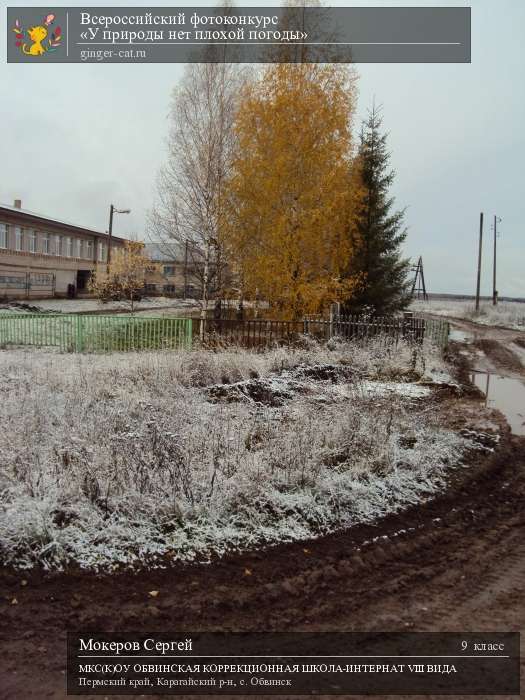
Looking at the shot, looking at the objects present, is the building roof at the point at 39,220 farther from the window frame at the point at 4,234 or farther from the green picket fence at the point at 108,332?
the green picket fence at the point at 108,332

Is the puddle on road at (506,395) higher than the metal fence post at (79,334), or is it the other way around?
the metal fence post at (79,334)

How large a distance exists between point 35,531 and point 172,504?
1096mm

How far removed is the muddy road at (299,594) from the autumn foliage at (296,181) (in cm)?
1020

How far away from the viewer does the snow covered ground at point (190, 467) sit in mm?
3996

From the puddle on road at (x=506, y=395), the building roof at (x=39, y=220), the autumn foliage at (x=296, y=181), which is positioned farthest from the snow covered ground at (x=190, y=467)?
the building roof at (x=39, y=220)

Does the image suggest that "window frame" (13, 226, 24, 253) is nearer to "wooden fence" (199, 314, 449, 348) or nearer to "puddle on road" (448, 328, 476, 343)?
"wooden fence" (199, 314, 449, 348)

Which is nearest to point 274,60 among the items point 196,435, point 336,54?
point 336,54

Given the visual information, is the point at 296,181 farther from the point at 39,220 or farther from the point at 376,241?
the point at 39,220

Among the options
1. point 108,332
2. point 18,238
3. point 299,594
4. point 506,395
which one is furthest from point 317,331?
point 18,238

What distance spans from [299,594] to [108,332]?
11.4 meters

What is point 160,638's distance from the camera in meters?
2.96

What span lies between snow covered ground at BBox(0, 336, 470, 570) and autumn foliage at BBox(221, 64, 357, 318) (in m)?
6.25

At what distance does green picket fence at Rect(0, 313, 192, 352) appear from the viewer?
1336 centimetres

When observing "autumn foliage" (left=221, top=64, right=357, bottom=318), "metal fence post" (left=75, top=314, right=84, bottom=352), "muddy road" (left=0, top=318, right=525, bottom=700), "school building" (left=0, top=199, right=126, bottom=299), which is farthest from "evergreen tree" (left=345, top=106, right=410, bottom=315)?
"school building" (left=0, top=199, right=126, bottom=299)
